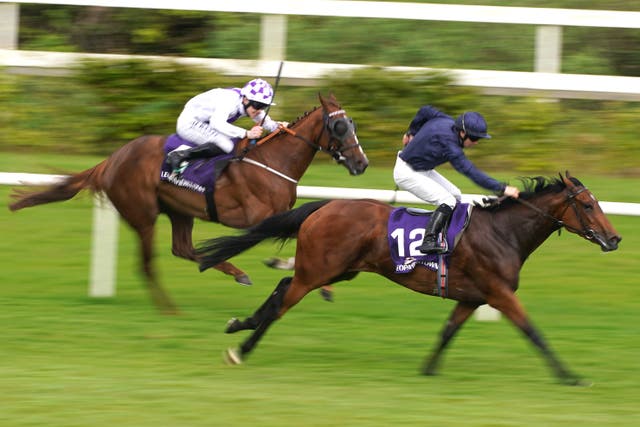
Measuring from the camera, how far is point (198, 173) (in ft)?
28.1

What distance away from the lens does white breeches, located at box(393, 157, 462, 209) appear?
7.12m

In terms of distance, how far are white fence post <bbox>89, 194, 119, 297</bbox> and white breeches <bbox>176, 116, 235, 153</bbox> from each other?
0.84 m

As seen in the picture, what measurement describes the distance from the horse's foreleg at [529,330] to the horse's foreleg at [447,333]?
0.24 metres

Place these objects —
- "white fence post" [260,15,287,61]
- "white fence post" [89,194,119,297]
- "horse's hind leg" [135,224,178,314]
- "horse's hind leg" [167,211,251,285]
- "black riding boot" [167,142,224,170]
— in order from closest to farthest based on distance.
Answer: "horse's hind leg" [135,224,178,314], "black riding boot" [167,142,224,170], "white fence post" [89,194,119,297], "horse's hind leg" [167,211,251,285], "white fence post" [260,15,287,61]

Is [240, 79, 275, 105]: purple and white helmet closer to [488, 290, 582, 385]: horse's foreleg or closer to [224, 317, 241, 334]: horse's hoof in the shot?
[224, 317, 241, 334]: horse's hoof

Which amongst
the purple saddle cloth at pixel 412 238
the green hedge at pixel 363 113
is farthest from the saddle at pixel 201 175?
the green hedge at pixel 363 113

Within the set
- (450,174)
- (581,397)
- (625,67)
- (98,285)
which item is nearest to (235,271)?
(98,285)

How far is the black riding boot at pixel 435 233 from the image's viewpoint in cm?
676

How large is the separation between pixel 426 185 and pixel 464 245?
0.51m

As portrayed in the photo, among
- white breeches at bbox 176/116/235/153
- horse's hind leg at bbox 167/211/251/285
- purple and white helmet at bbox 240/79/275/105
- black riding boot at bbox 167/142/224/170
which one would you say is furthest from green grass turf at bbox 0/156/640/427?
purple and white helmet at bbox 240/79/275/105

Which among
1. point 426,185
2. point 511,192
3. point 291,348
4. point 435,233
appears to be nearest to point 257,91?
point 426,185

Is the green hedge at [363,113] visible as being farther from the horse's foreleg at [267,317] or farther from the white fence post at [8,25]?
the horse's foreleg at [267,317]

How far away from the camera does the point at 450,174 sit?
12477 mm

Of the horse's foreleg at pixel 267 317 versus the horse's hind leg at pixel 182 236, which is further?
the horse's hind leg at pixel 182 236
